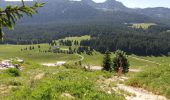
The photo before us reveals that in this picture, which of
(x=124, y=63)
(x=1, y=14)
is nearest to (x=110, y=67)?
(x=124, y=63)

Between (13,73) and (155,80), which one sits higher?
(155,80)

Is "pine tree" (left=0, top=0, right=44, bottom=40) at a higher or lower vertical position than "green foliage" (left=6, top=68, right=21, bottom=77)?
higher

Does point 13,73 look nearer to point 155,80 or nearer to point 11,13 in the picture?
point 155,80

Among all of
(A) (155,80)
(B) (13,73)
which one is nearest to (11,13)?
(A) (155,80)

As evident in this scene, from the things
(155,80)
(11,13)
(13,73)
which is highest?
(11,13)

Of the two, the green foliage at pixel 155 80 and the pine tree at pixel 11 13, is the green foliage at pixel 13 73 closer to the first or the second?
the green foliage at pixel 155 80

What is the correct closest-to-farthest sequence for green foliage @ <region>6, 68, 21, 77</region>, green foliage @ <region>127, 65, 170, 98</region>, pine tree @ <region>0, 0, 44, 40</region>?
1. pine tree @ <region>0, 0, 44, 40</region>
2. green foliage @ <region>127, 65, 170, 98</region>
3. green foliage @ <region>6, 68, 21, 77</region>

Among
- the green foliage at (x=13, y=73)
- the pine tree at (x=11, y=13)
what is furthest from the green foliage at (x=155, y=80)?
the green foliage at (x=13, y=73)

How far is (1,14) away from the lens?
11.6 metres

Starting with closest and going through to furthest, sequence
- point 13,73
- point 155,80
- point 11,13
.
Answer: point 11,13, point 155,80, point 13,73

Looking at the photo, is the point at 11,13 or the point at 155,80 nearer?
the point at 11,13

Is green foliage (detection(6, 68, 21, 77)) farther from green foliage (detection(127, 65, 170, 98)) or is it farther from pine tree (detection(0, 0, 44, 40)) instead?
pine tree (detection(0, 0, 44, 40))

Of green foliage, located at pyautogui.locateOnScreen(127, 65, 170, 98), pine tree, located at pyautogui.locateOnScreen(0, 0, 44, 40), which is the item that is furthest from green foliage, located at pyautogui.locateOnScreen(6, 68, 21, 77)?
pine tree, located at pyautogui.locateOnScreen(0, 0, 44, 40)

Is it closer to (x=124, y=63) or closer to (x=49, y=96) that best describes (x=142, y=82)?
(x=49, y=96)
